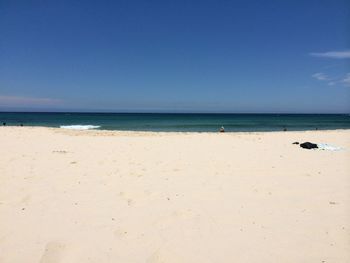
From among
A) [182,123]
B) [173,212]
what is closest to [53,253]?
[173,212]

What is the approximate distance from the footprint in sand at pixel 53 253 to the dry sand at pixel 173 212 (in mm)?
13

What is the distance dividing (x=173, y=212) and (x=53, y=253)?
205cm

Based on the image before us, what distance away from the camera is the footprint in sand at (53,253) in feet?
12.3

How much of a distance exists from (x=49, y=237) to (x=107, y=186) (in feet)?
8.07

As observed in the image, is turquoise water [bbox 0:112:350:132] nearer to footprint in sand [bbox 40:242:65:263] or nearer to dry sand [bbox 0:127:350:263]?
dry sand [bbox 0:127:350:263]

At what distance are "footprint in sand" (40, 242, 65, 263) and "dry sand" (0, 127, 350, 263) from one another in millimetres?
13

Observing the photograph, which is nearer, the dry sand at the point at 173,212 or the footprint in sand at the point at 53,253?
the footprint in sand at the point at 53,253

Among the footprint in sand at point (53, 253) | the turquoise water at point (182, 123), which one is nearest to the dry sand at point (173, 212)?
the footprint in sand at point (53, 253)

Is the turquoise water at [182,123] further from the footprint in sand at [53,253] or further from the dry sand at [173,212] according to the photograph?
the footprint in sand at [53,253]

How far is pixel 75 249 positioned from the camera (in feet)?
13.1

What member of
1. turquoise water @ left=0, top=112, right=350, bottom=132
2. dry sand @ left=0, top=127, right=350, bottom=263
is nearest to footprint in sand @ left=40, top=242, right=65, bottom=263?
dry sand @ left=0, top=127, right=350, bottom=263

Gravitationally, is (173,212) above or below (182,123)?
above

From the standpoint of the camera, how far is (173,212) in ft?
17.1

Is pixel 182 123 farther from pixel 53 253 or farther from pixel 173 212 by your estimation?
pixel 53 253
